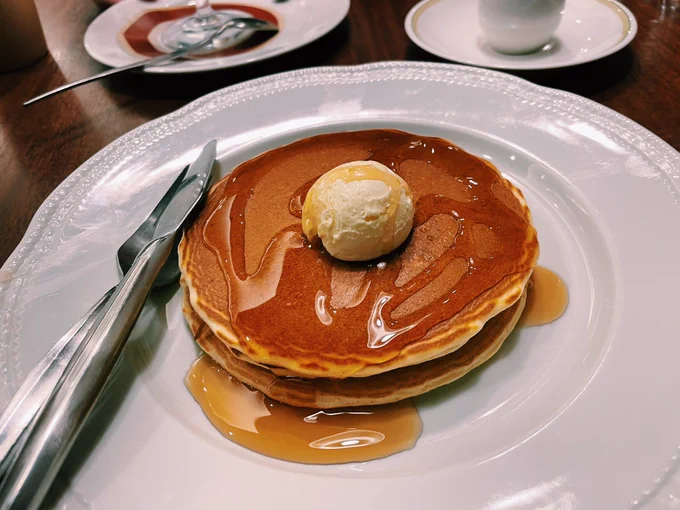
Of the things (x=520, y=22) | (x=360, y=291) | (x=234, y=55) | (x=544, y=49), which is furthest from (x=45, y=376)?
(x=544, y=49)

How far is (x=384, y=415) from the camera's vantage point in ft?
3.39

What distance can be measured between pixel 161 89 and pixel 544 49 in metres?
1.51

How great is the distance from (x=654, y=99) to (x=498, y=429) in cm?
132

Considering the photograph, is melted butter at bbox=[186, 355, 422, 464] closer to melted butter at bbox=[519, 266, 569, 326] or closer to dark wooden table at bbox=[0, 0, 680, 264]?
melted butter at bbox=[519, 266, 569, 326]

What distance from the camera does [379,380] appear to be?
3.42ft

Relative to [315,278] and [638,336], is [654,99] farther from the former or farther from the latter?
[315,278]

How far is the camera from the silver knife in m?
0.77

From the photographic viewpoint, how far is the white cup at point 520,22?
1784mm

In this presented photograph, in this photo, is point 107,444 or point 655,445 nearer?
point 655,445

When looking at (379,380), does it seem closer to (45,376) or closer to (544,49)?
(45,376)

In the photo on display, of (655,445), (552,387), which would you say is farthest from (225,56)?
(655,445)

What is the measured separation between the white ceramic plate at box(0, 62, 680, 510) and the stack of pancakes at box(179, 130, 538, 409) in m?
0.11

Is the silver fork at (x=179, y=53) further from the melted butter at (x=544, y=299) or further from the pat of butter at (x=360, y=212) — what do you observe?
the melted butter at (x=544, y=299)

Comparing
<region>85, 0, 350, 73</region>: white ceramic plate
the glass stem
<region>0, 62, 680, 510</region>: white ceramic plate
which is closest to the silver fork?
<region>85, 0, 350, 73</region>: white ceramic plate
